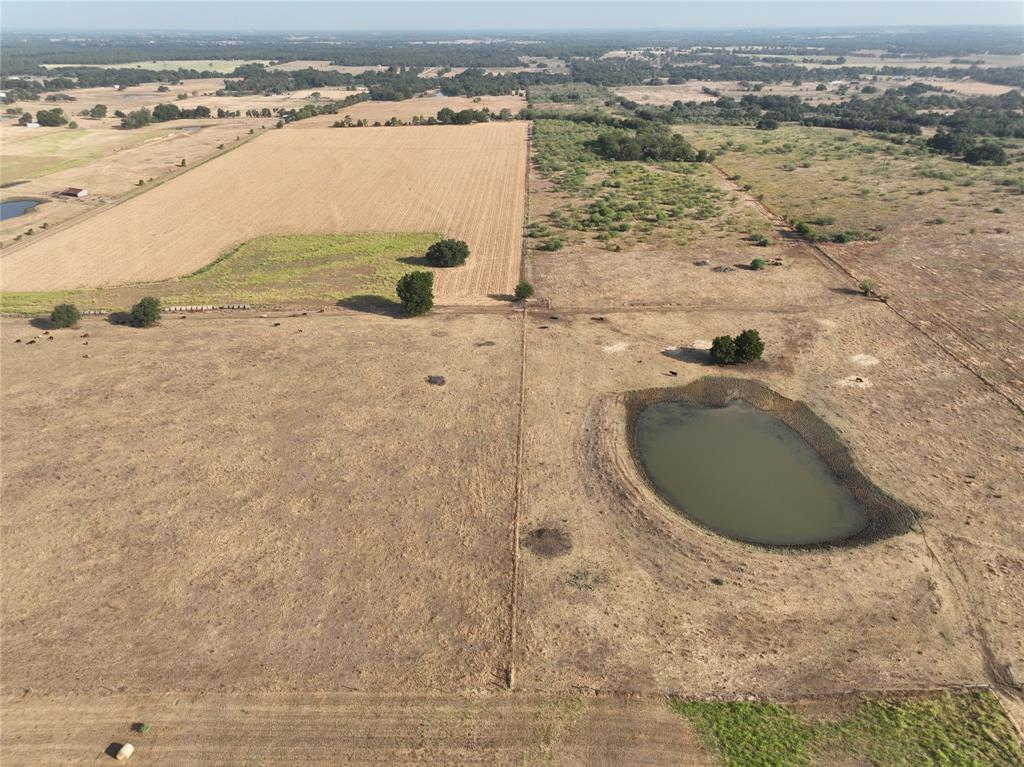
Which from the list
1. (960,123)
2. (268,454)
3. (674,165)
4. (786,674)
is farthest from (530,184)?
(960,123)

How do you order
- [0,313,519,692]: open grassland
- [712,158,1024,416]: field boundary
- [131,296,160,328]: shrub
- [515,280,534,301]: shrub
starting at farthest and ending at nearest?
[515,280,534,301]: shrub < [131,296,160,328]: shrub < [712,158,1024,416]: field boundary < [0,313,519,692]: open grassland

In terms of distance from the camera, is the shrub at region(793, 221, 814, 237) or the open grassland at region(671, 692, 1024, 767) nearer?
the open grassland at region(671, 692, 1024, 767)

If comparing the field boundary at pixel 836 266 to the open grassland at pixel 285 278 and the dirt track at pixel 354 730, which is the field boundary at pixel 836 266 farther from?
the open grassland at pixel 285 278

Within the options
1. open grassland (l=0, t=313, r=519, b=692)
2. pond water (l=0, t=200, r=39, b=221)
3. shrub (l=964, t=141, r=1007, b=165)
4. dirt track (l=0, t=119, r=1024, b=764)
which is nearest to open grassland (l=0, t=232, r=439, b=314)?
open grassland (l=0, t=313, r=519, b=692)

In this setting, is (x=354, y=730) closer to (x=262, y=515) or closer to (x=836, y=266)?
(x=262, y=515)

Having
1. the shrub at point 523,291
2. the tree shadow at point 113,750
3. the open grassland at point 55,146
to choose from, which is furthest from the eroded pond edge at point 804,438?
the open grassland at point 55,146

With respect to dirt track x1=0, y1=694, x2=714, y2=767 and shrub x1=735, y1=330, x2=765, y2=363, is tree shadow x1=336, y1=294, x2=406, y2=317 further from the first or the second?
dirt track x1=0, y1=694, x2=714, y2=767

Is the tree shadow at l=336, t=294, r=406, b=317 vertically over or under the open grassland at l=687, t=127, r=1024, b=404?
under
